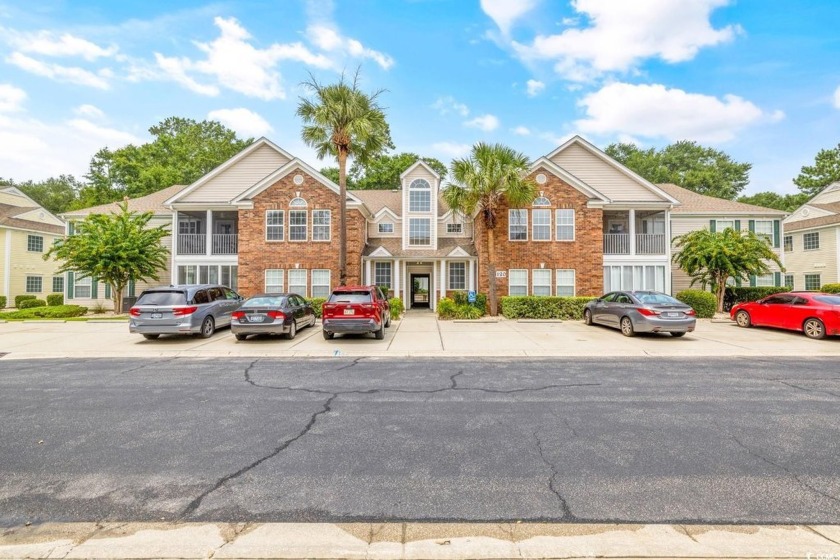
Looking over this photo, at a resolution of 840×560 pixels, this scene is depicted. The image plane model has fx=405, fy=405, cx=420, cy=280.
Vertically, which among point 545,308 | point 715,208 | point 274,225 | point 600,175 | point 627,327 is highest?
point 600,175

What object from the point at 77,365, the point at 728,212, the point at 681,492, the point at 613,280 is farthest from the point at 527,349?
the point at 728,212

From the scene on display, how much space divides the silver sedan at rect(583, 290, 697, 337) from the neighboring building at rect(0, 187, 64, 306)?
3316 cm

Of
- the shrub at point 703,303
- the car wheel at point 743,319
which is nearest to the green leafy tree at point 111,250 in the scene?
the shrub at point 703,303

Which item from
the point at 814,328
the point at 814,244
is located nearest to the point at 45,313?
the point at 814,328

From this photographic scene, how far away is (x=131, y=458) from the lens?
4.26 meters

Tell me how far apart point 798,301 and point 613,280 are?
352 inches

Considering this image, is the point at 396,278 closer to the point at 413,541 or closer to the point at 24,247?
the point at 413,541

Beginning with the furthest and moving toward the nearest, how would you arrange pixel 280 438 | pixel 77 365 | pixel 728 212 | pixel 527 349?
pixel 728 212 → pixel 527 349 → pixel 77 365 → pixel 280 438

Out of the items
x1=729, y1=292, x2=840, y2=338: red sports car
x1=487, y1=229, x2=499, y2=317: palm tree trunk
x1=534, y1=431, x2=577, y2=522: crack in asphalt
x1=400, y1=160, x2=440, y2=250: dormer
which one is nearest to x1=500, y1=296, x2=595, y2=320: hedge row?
x1=487, y1=229, x2=499, y2=317: palm tree trunk

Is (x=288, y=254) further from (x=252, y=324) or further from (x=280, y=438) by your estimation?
(x=280, y=438)

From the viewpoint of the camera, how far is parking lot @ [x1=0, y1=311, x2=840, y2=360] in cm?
1066

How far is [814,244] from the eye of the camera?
27.7 m

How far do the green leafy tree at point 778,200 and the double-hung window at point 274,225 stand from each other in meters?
52.3

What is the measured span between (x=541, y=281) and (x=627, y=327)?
815cm
